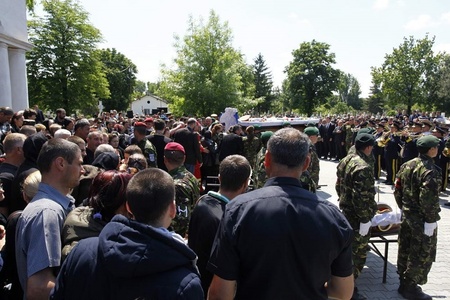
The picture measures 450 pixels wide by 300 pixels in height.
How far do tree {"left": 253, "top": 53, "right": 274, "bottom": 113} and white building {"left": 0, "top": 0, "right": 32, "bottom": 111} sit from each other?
57.4m

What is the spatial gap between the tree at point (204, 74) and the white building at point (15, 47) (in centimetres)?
1659

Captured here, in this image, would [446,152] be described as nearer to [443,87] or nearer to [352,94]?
[443,87]

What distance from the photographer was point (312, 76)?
57.8 m

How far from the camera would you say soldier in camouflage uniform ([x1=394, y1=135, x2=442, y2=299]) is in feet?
15.5

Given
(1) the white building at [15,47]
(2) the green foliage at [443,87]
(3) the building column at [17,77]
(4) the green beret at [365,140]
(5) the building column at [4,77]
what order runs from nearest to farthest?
(4) the green beret at [365,140]
(5) the building column at [4,77]
(1) the white building at [15,47]
(3) the building column at [17,77]
(2) the green foliage at [443,87]

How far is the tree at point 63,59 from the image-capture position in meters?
33.5

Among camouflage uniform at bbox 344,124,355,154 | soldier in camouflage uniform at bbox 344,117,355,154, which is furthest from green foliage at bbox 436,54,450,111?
camouflage uniform at bbox 344,124,355,154

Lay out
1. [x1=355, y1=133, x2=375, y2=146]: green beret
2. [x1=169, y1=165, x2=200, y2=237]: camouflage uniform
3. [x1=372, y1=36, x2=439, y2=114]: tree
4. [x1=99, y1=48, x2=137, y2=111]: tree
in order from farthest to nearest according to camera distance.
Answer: [x1=99, y1=48, x2=137, y2=111]: tree < [x1=372, y1=36, x2=439, y2=114]: tree < [x1=355, y1=133, x2=375, y2=146]: green beret < [x1=169, y1=165, x2=200, y2=237]: camouflage uniform

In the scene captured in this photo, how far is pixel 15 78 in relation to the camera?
17.9 metres

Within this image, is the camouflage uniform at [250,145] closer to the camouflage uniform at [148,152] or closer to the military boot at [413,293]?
the camouflage uniform at [148,152]

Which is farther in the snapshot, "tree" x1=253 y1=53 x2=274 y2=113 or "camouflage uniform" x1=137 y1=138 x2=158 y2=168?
"tree" x1=253 y1=53 x2=274 y2=113

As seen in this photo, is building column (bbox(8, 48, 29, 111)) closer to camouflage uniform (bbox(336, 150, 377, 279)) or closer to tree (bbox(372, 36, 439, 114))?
camouflage uniform (bbox(336, 150, 377, 279))

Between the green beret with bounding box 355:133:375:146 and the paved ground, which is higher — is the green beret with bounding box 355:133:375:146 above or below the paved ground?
above

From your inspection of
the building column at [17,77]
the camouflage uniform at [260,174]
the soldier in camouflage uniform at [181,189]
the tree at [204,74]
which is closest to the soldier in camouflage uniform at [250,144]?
the camouflage uniform at [260,174]
